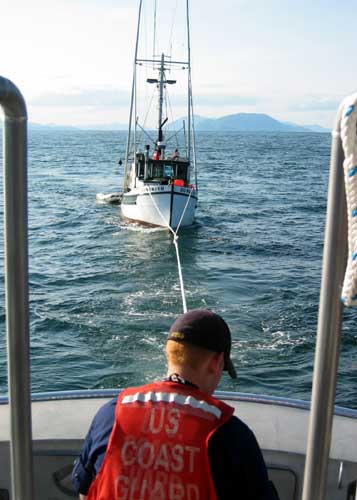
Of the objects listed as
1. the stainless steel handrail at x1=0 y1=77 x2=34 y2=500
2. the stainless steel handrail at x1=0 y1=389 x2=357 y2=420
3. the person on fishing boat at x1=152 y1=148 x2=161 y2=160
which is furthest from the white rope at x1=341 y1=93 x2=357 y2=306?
the person on fishing boat at x1=152 y1=148 x2=161 y2=160

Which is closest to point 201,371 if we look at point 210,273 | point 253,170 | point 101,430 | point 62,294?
point 101,430

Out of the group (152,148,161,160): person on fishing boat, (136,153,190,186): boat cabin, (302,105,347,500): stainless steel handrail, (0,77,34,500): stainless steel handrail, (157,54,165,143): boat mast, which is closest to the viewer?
(302,105,347,500): stainless steel handrail

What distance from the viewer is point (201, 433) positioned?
5.38 ft

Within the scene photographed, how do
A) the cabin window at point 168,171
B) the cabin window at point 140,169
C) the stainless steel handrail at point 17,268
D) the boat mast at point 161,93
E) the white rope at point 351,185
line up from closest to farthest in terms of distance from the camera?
1. the white rope at point 351,185
2. the stainless steel handrail at point 17,268
3. the cabin window at point 168,171
4. the cabin window at point 140,169
5. the boat mast at point 161,93

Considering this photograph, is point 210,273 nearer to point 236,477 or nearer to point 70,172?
point 236,477

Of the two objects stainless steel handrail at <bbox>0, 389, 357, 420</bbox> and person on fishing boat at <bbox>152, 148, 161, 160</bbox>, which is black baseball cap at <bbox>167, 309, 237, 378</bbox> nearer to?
stainless steel handrail at <bbox>0, 389, 357, 420</bbox>

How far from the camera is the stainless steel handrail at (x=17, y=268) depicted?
152cm

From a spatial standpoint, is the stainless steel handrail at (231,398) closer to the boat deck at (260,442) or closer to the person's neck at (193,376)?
the boat deck at (260,442)

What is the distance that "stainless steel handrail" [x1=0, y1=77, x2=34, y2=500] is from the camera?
152cm

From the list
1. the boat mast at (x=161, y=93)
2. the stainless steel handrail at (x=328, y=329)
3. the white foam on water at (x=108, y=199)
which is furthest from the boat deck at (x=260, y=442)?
the white foam on water at (x=108, y=199)

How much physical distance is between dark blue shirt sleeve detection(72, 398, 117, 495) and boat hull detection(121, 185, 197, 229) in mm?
20640

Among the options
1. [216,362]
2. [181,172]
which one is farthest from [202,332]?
[181,172]

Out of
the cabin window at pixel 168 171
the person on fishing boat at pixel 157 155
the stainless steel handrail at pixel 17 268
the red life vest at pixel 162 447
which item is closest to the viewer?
the stainless steel handrail at pixel 17 268

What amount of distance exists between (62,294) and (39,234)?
934 centimetres
